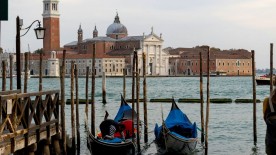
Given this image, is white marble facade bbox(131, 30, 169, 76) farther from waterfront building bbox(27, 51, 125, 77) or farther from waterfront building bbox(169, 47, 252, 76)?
waterfront building bbox(27, 51, 125, 77)

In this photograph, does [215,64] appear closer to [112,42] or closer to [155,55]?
[155,55]

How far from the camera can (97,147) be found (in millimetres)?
9906

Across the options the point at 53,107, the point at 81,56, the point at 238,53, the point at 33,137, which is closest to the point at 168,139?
the point at 53,107

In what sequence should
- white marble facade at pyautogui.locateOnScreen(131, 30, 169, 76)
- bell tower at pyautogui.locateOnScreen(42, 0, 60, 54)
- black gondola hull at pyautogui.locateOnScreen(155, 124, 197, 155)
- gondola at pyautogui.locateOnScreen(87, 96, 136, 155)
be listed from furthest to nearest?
white marble facade at pyautogui.locateOnScreen(131, 30, 169, 76) → bell tower at pyautogui.locateOnScreen(42, 0, 60, 54) → black gondola hull at pyautogui.locateOnScreen(155, 124, 197, 155) → gondola at pyautogui.locateOnScreen(87, 96, 136, 155)

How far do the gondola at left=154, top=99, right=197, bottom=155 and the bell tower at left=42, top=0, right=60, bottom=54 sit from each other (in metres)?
77.9

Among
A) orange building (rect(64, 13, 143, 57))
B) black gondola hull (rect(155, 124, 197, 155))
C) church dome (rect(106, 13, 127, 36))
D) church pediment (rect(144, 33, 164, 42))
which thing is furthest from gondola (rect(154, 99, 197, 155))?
church dome (rect(106, 13, 127, 36))

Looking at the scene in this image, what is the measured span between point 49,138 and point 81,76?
85112 millimetres

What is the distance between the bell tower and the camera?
3477 inches

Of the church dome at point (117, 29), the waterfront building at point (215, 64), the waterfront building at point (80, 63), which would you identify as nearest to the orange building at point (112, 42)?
the church dome at point (117, 29)

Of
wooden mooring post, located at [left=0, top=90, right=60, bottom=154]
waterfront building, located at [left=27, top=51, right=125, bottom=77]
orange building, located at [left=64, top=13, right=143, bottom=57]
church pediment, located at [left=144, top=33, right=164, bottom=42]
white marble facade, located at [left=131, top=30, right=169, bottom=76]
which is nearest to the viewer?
wooden mooring post, located at [left=0, top=90, right=60, bottom=154]

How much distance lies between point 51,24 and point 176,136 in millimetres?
78748

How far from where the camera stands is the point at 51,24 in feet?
289

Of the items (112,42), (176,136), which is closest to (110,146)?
(176,136)

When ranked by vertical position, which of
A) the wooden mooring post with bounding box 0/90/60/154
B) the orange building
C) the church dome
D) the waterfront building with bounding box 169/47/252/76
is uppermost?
the church dome
